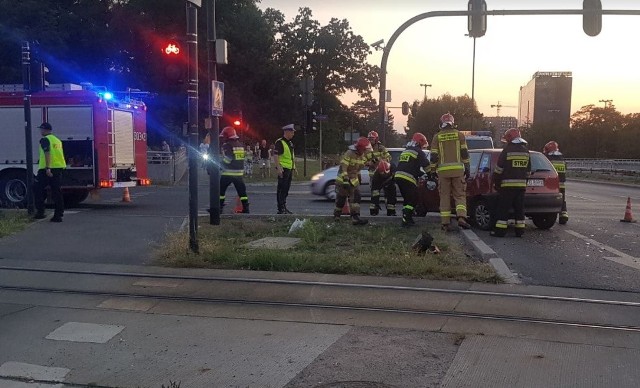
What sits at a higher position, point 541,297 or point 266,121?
point 266,121

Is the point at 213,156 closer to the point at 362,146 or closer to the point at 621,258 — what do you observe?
the point at 362,146

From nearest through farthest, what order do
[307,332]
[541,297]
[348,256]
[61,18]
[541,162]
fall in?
[307,332] < [541,297] < [348,256] < [541,162] < [61,18]

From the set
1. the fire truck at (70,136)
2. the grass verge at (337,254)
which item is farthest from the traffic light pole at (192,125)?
the fire truck at (70,136)

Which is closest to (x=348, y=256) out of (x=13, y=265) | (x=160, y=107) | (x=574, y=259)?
(x=574, y=259)

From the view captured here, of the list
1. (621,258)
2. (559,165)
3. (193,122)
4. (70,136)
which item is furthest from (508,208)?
(70,136)

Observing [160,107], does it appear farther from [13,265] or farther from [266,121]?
[13,265]

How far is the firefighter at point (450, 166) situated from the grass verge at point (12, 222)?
733 cm

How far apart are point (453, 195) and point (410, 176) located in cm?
83

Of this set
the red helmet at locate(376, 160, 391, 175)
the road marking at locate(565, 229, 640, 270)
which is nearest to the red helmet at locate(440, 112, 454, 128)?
the red helmet at locate(376, 160, 391, 175)

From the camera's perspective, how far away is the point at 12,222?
36.5 ft

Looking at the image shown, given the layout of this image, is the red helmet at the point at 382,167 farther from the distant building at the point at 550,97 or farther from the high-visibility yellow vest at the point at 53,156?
the distant building at the point at 550,97

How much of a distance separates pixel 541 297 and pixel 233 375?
3.45m

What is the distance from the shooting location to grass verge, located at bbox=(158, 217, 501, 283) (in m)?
7.37

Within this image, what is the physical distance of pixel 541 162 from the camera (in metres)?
11.4
